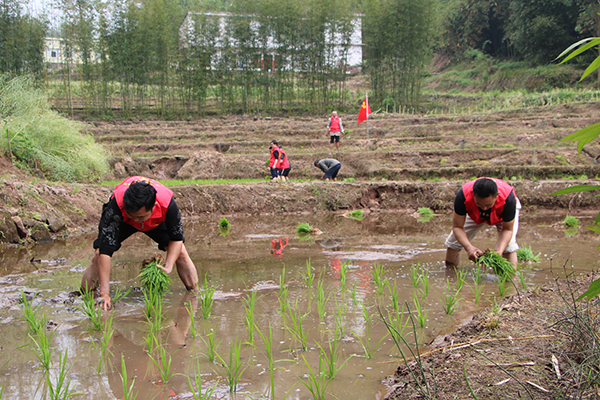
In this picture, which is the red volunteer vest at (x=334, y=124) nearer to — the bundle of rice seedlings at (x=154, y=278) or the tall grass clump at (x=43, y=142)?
the tall grass clump at (x=43, y=142)

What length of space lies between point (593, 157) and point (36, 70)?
2240 cm

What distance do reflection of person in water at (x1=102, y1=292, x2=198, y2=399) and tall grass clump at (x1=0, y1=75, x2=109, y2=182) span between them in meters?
7.63

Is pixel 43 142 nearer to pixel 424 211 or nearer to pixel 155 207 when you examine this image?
pixel 155 207

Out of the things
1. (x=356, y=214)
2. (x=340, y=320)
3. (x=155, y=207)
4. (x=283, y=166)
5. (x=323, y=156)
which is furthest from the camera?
(x=323, y=156)

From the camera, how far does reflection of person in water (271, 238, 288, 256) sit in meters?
5.96

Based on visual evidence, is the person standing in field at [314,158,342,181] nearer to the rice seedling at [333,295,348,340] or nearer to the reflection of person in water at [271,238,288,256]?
the reflection of person in water at [271,238,288,256]

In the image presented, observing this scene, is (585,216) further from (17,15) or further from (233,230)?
(17,15)

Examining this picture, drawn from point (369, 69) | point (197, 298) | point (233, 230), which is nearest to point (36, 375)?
point (197, 298)

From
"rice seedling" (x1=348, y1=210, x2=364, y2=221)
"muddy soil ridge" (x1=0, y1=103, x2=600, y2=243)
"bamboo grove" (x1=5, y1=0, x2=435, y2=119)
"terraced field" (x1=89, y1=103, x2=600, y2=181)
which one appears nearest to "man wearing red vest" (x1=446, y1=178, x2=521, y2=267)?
"rice seedling" (x1=348, y1=210, x2=364, y2=221)

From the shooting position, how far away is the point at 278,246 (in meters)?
6.39

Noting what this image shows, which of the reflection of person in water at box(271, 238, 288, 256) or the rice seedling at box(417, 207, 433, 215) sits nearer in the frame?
the reflection of person in water at box(271, 238, 288, 256)

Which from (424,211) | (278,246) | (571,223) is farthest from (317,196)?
(571,223)

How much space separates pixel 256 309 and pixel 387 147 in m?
13.1

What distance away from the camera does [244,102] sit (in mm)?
24141
